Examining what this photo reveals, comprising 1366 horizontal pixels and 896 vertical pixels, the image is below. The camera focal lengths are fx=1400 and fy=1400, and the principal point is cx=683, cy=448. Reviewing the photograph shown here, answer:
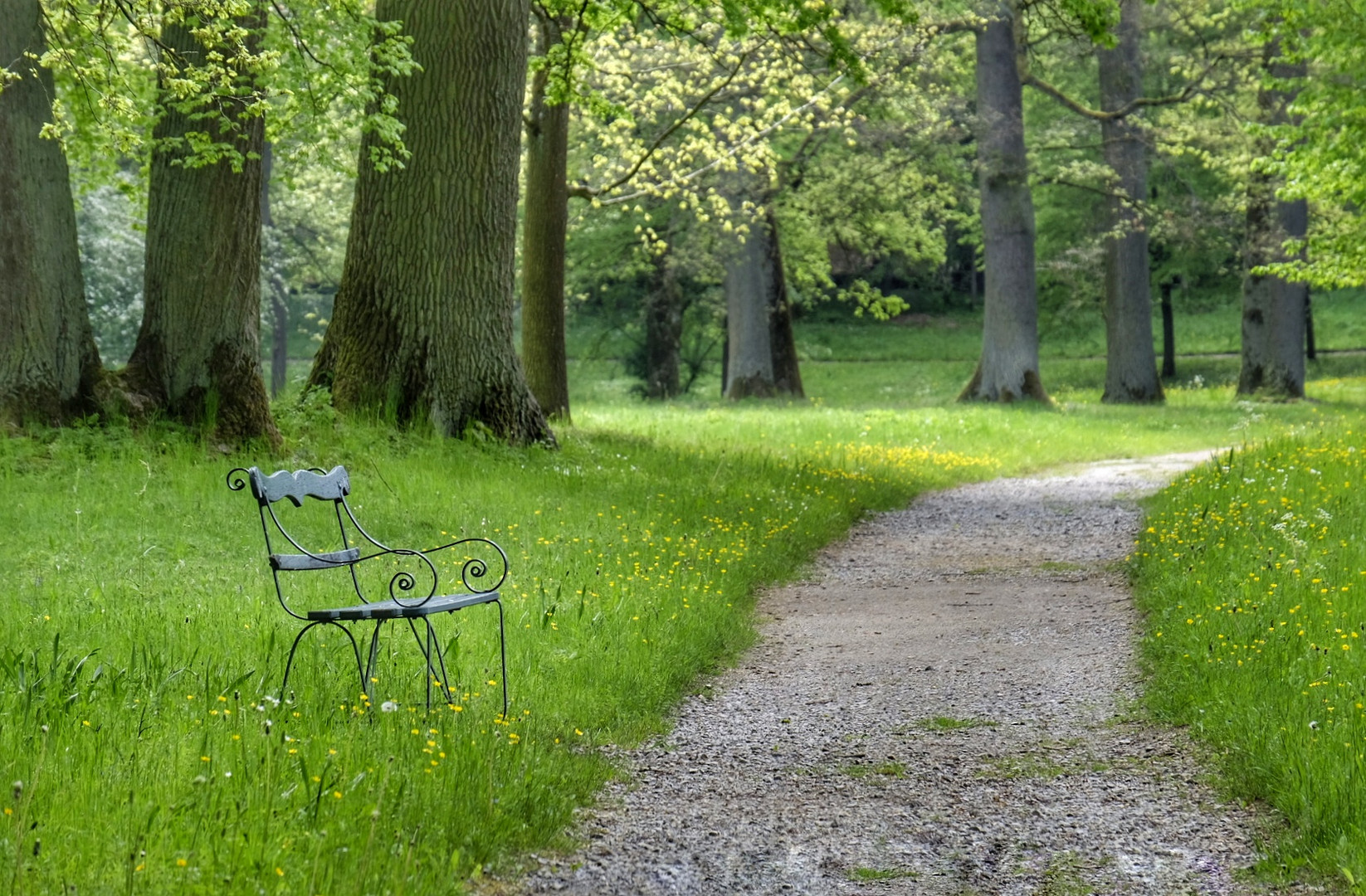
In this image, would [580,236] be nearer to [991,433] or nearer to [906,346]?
[991,433]

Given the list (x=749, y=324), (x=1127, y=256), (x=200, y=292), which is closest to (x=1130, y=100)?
(x=1127, y=256)

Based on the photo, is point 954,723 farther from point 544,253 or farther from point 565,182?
point 565,182

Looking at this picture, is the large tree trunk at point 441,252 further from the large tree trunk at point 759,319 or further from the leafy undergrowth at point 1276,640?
the large tree trunk at point 759,319

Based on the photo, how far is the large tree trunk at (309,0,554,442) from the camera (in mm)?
13008

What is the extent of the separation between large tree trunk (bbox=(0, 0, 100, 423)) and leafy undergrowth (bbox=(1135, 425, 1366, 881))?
813 cm

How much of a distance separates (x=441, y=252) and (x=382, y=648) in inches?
284

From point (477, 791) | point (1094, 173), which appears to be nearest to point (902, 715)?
point (477, 791)

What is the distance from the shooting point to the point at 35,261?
10.8 m

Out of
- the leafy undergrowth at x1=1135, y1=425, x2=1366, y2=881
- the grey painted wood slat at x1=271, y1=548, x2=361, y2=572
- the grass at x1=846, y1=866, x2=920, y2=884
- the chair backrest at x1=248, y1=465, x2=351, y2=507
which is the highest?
the chair backrest at x1=248, y1=465, x2=351, y2=507

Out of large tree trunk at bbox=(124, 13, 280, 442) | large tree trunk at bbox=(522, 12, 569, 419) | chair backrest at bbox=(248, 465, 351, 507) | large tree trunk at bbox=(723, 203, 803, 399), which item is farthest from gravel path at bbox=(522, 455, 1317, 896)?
large tree trunk at bbox=(723, 203, 803, 399)

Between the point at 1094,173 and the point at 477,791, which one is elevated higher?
the point at 1094,173

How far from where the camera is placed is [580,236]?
30734mm

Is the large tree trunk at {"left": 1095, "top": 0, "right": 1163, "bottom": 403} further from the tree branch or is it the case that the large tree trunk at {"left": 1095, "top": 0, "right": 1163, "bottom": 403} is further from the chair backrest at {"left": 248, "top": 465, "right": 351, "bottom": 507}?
the chair backrest at {"left": 248, "top": 465, "right": 351, "bottom": 507}

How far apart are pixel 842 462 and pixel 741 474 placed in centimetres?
292
